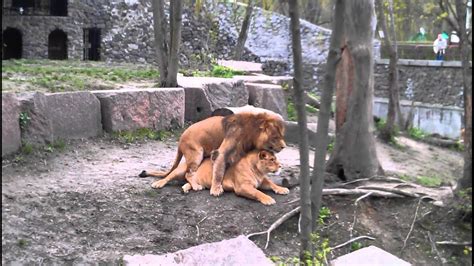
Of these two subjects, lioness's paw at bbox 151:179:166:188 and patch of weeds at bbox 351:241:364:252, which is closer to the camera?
patch of weeds at bbox 351:241:364:252

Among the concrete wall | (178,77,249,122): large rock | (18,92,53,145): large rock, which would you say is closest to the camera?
(18,92,53,145): large rock

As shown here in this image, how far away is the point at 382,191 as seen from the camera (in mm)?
6527

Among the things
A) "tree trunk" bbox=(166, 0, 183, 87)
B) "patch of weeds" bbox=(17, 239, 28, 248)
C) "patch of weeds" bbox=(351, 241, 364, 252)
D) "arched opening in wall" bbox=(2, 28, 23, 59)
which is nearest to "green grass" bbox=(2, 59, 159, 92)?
"tree trunk" bbox=(166, 0, 183, 87)

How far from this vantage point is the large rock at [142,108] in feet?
25.0

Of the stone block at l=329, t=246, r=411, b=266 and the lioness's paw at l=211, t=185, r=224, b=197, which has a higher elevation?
the lioness's paw at l=211, t=185, r=224, b=197

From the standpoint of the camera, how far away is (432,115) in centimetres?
2422

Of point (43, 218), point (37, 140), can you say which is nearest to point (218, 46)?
point (37, 140)

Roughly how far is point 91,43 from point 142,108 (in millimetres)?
12863

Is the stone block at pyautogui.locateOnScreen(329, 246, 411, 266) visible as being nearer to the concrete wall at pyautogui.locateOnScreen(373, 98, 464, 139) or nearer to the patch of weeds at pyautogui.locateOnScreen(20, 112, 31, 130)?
the patch of weeds at pyautogui.locateOnScreen(20, 112, 31, 130)

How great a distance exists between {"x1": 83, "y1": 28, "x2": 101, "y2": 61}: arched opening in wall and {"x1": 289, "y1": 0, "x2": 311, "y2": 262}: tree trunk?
1650 centimetres

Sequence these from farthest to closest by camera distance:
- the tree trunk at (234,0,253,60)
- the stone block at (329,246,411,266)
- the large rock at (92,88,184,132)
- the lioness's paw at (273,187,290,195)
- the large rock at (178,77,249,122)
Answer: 1. the tree trunk at (234,0,253,60)
2. the large rock at (178,77,249,122)
3. the large rock at (92,88,184,132)
4. the lioness's paw at (273,187,290,195)
5. the stone block at (329,246,411,266)

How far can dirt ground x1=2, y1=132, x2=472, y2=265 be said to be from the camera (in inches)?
196

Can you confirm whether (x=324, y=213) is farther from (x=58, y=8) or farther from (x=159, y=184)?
(x=58, y=8)

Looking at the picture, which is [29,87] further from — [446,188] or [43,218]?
[446,188]
